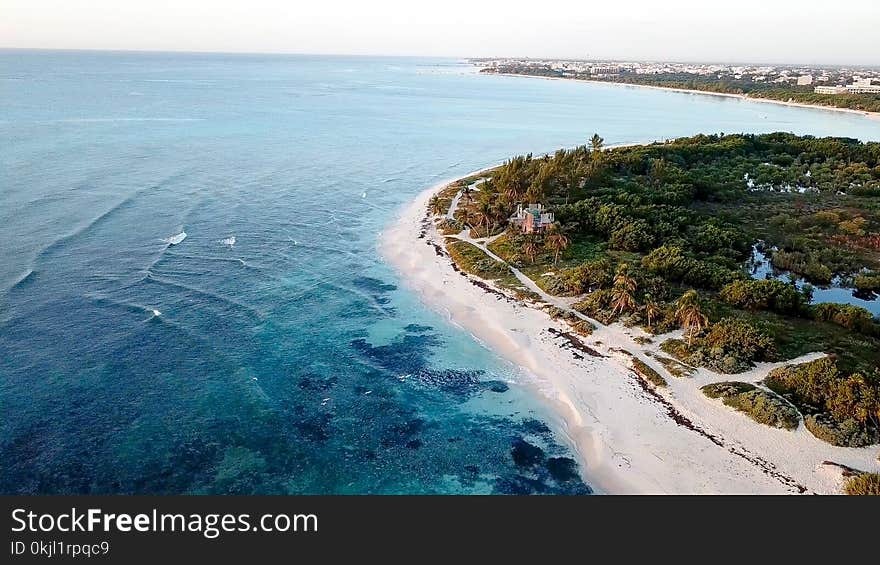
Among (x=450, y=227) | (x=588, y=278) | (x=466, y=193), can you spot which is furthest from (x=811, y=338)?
(x=466, y=193)

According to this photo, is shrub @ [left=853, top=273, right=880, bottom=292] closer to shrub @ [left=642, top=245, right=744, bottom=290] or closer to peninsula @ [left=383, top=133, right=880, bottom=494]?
peninsula @ [left=383, top=133, right=880, bottom=494]

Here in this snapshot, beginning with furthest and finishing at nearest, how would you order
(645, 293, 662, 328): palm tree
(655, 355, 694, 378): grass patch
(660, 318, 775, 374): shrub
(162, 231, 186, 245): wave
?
1. (162, 231, 186, 245): wave
2. (645, 293, 662, 328): palm tree
3. (660, 318, 775, 374): shrub
4. (655, 355, 694, 378): grass patch

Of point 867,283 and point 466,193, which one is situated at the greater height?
point 466,193

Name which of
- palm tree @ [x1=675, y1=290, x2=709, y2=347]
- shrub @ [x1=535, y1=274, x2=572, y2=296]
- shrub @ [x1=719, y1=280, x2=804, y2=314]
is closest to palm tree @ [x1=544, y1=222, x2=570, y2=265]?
shrub @ [x1=535, y1=274, x2=572, y2=296]

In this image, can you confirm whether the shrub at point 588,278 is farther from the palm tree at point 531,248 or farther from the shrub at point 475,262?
the palm tree at point 531,248

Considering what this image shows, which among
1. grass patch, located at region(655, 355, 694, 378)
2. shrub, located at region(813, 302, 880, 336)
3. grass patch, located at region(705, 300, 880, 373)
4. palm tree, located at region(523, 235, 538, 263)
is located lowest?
grass patch, located at region(655, 355, 694, 378)

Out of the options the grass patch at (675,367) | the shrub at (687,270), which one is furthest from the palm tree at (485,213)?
the grass patch at (675,367)

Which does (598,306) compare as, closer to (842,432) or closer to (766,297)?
(766,297)
